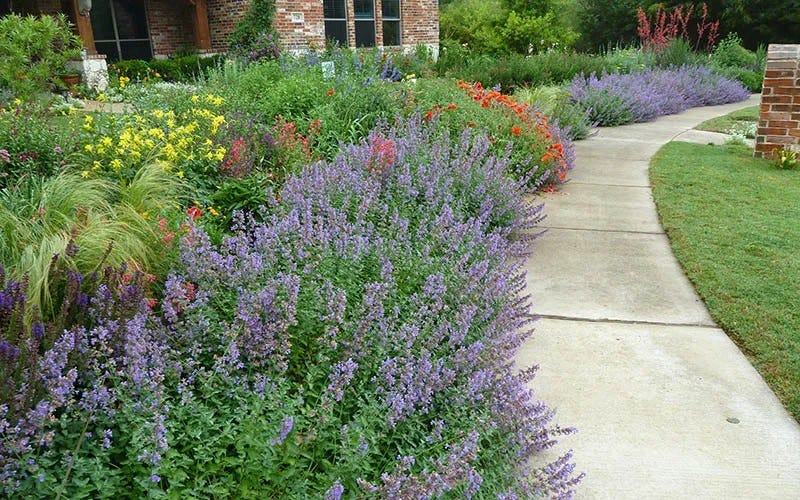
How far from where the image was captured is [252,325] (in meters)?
2.22

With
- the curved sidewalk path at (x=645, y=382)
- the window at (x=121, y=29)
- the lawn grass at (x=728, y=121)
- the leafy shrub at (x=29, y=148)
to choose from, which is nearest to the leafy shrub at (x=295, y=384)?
the curved sidewalk path at (x=645, y=382)

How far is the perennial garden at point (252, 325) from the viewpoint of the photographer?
5.94 ft

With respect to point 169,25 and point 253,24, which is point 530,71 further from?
point 169,25

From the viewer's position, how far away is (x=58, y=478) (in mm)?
1731

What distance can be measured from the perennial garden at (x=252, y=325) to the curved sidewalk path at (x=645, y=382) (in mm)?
234

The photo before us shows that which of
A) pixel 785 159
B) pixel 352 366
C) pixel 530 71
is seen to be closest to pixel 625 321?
pixel 352 366

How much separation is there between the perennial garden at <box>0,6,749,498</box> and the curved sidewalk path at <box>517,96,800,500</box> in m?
0.23

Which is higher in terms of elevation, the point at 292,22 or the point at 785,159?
the point at 292,22

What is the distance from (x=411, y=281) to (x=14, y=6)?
1804 cm

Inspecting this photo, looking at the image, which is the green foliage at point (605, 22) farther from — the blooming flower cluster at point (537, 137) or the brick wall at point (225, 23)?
the blooming flower cluster at point (537, 137)

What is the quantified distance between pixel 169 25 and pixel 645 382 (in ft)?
62.6

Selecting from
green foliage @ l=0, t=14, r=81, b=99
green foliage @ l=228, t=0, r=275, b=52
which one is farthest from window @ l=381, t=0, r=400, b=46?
green foliage @ l=0, t=14, r=81, b=99

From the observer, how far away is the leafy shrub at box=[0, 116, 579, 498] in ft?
5.85

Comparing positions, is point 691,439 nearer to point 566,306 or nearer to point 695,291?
point 566,306
